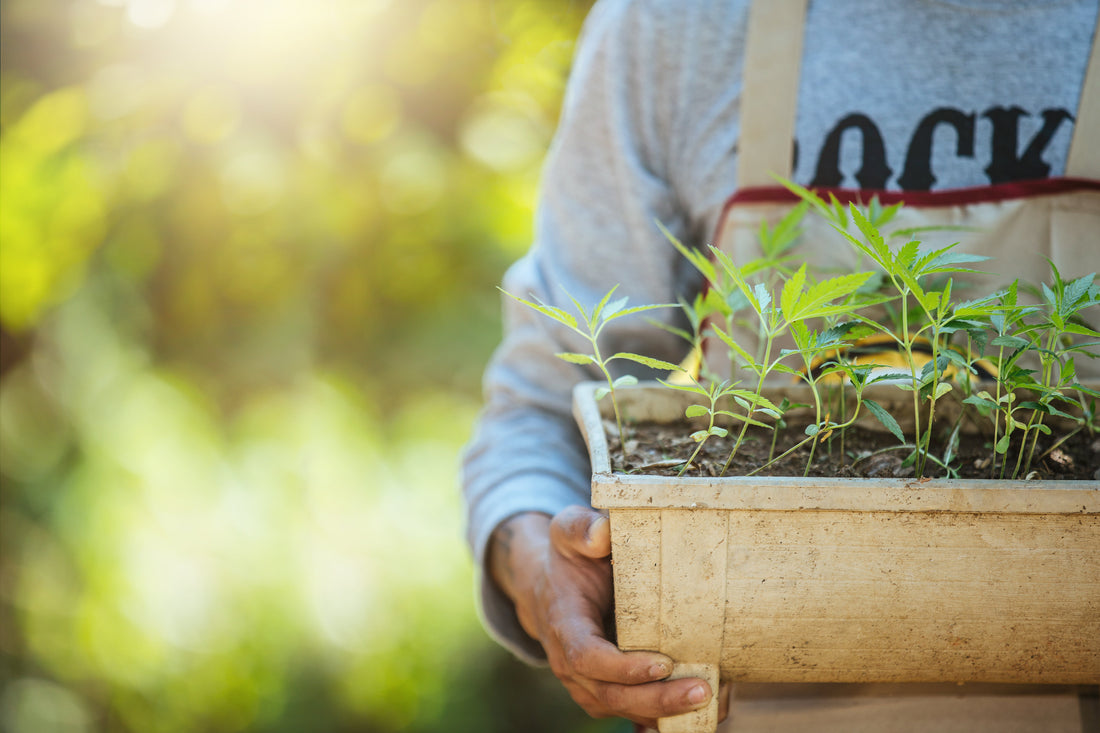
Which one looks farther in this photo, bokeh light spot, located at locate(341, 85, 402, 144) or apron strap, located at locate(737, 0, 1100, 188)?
bokeh light spot, located at locate(341, 85, 402, 144)

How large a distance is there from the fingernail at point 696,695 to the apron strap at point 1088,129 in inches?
18.8

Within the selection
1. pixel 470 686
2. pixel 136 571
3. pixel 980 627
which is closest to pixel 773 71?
pixel 980 627

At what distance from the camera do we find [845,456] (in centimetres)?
49

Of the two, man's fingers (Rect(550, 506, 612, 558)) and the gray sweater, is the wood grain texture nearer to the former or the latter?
man's fingers (Rect(550, 506, 612, 558))

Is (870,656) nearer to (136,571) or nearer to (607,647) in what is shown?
(607,647)

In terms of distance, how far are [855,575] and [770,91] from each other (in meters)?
0.40

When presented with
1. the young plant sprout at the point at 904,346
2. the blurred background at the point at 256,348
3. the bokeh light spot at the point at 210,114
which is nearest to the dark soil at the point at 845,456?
the young plant sprout at the point at 904,346

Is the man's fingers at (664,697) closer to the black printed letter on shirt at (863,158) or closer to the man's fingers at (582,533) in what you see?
the man's fingers at (582,533)

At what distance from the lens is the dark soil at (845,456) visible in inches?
17.8

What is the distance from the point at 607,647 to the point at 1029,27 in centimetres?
61

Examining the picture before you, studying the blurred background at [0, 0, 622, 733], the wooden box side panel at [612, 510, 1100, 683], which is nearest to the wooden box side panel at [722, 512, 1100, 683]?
the wooden box side panel at [612, 510, 1100, 683]

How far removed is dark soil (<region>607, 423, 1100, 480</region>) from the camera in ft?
1.48

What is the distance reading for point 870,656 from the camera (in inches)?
17.3

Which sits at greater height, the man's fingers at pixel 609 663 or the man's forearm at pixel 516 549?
the man's fingers at pixel 609 663
